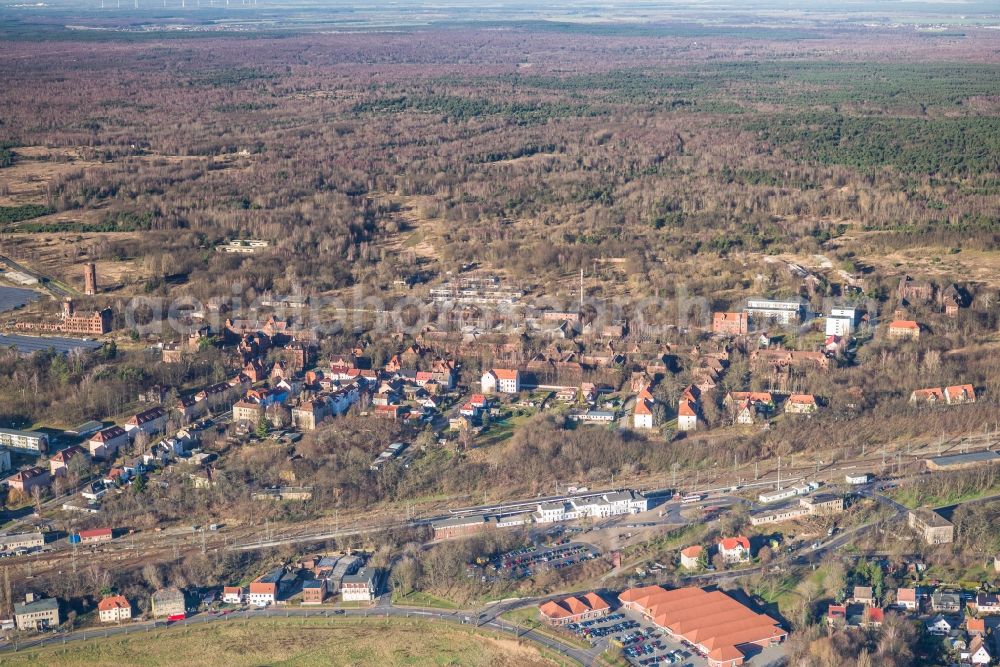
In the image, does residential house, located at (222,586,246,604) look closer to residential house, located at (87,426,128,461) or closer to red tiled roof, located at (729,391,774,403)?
residential house, located at (87,426,128,461)

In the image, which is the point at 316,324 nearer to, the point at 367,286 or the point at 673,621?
the point at 367,286

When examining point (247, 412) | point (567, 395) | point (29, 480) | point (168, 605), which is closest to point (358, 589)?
point (168, 605)

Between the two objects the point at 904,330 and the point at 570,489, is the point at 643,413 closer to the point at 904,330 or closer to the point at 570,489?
the point at 570,489

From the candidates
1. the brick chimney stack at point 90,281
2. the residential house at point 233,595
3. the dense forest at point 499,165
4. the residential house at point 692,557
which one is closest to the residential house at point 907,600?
the residential house at point 692,557

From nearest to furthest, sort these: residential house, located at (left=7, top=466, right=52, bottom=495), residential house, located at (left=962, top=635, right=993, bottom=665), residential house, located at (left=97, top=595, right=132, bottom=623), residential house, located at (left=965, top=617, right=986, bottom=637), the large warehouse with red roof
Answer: residential house, located at (left=962, top=635, right=993, bottom=665) → the large warehouse with red roof → residential house, located at (left=965, top=617, right=986, bottom=637) → residential house, located at (left=97, top=595, right=132, bottom=623) → residential house, located at (left=7, top=466, right=52, bottom=495)

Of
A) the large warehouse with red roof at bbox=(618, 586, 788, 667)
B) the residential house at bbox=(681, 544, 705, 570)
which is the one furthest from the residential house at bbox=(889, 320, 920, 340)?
the large warehouse with red roof at bbox=(618, 586, 788, 667)

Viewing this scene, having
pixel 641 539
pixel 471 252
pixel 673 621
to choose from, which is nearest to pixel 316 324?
pixel 471 252
